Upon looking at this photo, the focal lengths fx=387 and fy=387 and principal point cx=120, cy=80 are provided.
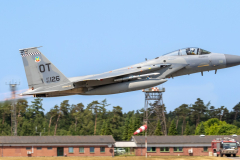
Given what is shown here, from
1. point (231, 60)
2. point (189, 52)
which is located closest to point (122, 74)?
point (189, 52)

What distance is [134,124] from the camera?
262 ft

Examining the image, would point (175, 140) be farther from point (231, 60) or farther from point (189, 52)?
point (189, 52)

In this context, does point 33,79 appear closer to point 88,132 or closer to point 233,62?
point 233,62

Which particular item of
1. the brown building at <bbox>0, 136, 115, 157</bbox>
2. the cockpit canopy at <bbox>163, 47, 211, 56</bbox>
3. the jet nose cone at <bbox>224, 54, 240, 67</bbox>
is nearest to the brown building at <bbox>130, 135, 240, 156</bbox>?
the brown building at <bbox>0, 136, 115, 157</bbox>

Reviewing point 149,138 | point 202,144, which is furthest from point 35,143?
point 202,144

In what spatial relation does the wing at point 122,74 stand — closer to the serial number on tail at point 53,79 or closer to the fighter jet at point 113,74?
the fighter jet at point 113,74

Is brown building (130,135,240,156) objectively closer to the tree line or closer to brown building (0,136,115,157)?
brown building (0,136,115,157)

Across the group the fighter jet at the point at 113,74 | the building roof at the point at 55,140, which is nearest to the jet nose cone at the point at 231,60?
the fighter jet at the point at 113,74

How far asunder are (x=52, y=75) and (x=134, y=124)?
54.1 m

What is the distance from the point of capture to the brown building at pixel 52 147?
5103cm

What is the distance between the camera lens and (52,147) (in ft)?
171

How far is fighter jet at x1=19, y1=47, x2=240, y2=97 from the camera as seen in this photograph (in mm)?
26750

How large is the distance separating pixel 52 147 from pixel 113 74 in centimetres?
2832

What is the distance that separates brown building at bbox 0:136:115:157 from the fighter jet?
25962 millimetres
